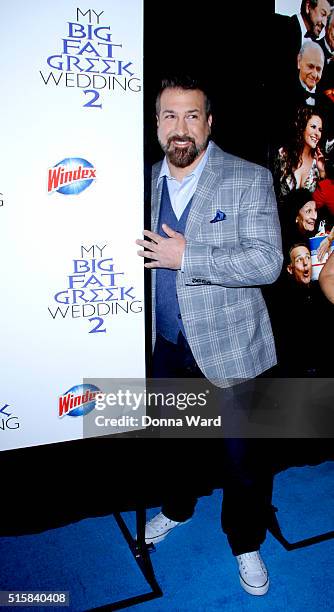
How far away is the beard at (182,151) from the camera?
2.07 m

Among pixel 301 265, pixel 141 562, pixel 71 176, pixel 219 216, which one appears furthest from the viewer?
pixel 301 265

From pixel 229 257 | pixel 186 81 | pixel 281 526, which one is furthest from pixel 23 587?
pixel 186 81

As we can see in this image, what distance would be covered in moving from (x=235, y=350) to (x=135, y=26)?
1356 mm

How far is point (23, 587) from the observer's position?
207 centimetres

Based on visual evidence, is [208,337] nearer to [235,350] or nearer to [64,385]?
[235,350]

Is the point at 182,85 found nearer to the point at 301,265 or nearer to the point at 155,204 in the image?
the point at 155,204

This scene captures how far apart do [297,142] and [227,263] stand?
1.01 metres

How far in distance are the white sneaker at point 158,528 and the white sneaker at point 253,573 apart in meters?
0.40

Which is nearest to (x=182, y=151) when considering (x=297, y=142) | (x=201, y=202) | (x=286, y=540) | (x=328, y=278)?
(x=201, y=202)

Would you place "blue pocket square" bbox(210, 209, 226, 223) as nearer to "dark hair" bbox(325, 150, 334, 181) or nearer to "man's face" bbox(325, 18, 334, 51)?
"dark hair" bbox(325, 150, 334, 181)

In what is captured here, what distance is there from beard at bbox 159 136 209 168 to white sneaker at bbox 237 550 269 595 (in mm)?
1715

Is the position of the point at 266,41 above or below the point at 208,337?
above

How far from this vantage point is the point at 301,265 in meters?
2.69

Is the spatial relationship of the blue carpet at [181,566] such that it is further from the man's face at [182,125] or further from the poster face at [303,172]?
the man's face at [182,125]
